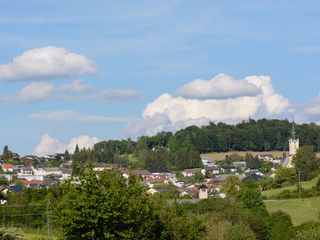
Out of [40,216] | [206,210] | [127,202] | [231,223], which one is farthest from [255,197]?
[127,202]

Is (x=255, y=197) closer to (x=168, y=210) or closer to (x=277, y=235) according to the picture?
(x=277, y=235)

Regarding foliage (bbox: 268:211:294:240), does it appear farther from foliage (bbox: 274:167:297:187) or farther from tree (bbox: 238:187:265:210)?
foliage (bbox: 274:167:297:187)

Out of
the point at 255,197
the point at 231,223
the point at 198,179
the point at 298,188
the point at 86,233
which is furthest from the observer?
the point at 198,179

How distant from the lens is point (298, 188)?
358 feet

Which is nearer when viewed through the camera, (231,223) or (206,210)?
(231,223)

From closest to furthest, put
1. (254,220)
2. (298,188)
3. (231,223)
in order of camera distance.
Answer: (231,223)
(254,220)
(298,188)

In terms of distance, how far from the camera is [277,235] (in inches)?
3041

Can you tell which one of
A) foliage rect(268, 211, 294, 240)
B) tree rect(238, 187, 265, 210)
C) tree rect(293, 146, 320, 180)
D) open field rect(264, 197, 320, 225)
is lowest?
foliage rect(268, 211, 294, 240)

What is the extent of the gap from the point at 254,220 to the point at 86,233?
152 ft

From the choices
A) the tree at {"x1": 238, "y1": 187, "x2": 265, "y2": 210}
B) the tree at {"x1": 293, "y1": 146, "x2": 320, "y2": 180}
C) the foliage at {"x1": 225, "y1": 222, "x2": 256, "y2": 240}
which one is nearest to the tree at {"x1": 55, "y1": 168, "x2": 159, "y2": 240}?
the foliage at {"x1": 225, "y1": 222, "x2": 256, "y2": 240}

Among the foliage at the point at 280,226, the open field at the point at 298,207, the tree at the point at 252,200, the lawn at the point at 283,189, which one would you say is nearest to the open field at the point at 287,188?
the lawn at the point at 283,189

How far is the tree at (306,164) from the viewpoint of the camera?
128613 millimetres

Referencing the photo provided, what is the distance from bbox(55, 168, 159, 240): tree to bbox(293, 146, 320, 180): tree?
317 ft

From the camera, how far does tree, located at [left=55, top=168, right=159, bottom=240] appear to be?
31.6 metres
